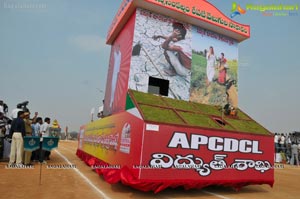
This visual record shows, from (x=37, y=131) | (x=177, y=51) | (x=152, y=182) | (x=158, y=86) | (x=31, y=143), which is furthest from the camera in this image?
(x=177, y=51)

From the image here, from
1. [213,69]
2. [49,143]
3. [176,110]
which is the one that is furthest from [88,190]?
[213,69]

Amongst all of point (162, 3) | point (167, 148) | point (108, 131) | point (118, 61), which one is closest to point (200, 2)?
point (162, 3)

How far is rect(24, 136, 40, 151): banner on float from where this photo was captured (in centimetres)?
814

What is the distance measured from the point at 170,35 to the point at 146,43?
167 cm

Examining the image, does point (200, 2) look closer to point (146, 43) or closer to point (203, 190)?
point (146, 43)

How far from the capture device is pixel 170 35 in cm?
1422

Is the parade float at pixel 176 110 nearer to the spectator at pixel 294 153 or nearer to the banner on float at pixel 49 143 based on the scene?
the banner on float at pixel 49 143

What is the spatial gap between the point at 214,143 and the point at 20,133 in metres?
7.26

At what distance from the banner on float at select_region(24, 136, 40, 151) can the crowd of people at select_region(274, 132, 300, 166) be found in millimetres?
17414

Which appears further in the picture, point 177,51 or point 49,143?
point 177,51

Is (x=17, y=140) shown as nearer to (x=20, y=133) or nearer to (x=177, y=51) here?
(x=20, y=133)

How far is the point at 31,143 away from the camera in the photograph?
326 inches

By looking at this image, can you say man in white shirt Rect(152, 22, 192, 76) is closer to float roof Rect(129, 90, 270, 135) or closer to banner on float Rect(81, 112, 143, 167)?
float roof Rect(129, 90, 270, 135)

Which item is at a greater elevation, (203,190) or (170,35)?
(170,35)
